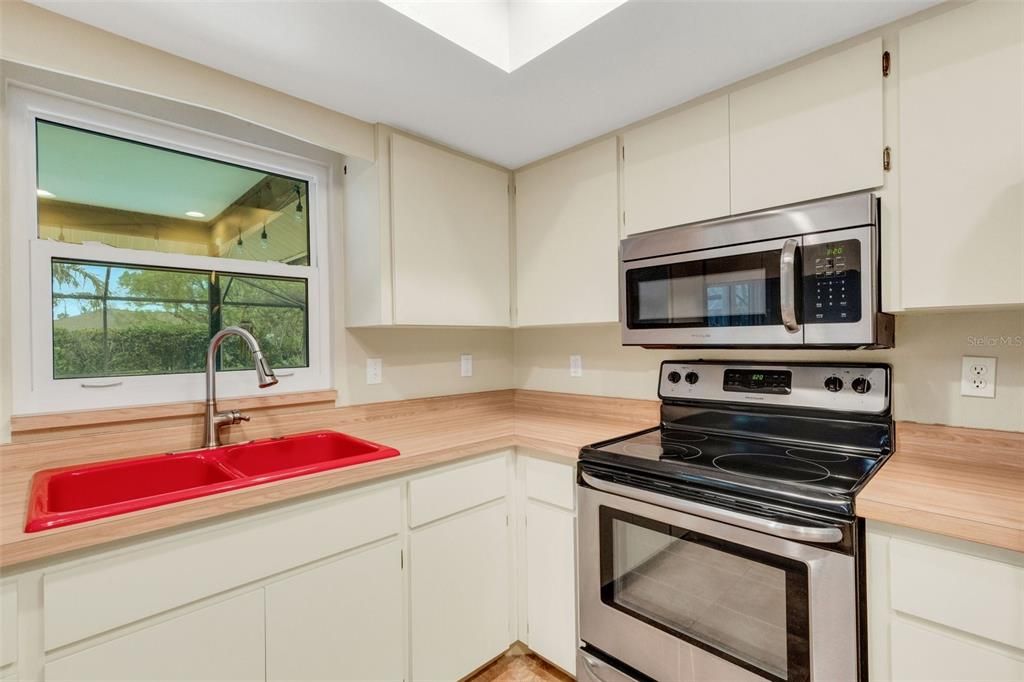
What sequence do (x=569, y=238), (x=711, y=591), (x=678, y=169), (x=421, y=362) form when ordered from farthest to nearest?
(x=421, y=362), (x=569, y=238), (x=678, y=169), (x=711, y=591)

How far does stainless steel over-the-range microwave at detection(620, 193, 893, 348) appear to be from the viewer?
1308mm

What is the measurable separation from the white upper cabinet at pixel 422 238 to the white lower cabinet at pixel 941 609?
1569mm

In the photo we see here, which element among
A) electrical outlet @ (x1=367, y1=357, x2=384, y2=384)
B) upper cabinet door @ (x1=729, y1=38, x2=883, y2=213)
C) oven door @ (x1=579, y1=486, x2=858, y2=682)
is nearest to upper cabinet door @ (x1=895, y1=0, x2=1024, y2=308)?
upper cabinet door @ (x1=729, y1=38, x2=883, y2=213)

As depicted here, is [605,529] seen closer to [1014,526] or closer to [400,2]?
[1014,526]

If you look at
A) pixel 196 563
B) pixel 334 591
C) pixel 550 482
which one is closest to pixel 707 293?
pixel 550 482

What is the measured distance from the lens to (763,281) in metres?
1.47

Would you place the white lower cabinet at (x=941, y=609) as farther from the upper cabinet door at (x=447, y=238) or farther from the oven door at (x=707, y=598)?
the upper cabinet door at (x=447, y=238)

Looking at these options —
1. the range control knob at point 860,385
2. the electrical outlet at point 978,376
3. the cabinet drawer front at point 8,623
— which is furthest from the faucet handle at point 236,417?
the electrical outlet at point 978,376

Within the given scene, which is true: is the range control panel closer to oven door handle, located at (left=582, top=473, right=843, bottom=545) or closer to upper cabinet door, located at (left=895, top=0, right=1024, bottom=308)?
upper cabinet door, located at (left=895, top=0, right=1024, bottom=308)

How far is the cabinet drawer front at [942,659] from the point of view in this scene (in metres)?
0.93

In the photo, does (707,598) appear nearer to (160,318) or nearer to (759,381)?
(759,381)

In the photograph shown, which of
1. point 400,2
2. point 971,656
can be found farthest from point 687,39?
point 971,656

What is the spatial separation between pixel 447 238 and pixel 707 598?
1579 mm

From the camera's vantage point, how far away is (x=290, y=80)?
1.55 m
